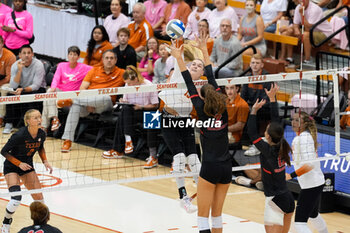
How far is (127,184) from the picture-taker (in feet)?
40.3

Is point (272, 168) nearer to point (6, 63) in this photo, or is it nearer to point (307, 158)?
point (307, 158)

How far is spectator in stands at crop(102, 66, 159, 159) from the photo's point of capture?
12852 millimetres

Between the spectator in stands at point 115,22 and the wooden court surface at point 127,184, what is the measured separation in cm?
274

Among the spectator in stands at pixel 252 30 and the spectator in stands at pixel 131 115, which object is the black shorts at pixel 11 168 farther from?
the spectator in stands at pixel 252 30

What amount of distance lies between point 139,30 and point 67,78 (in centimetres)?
209

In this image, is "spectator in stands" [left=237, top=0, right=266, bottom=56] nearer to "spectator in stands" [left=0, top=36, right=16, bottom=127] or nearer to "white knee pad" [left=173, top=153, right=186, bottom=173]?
"spectator in stands" [left=0, top=36, right=16, bottom=127]

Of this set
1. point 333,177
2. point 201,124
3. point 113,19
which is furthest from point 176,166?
point 113,19

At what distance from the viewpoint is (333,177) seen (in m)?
11.0

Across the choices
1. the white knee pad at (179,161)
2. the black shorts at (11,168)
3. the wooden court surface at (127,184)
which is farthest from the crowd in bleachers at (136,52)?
the black shorts at (11,168)

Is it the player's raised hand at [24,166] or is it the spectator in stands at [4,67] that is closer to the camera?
the player's raised hand at [24,166]

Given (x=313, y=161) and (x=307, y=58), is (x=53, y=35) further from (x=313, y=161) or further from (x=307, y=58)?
(x=313, y=161)

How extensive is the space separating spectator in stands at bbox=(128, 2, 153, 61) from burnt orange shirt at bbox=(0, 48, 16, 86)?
2411 millimetres

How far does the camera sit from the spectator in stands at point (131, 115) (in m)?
12.9

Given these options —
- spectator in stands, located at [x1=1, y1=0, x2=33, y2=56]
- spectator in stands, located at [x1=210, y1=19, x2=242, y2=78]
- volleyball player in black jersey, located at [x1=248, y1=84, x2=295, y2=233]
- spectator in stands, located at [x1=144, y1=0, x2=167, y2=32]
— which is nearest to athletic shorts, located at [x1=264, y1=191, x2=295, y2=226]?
volleyball player in black jersey, located at [x1=248, y1=84, x2=295, y2=233]
